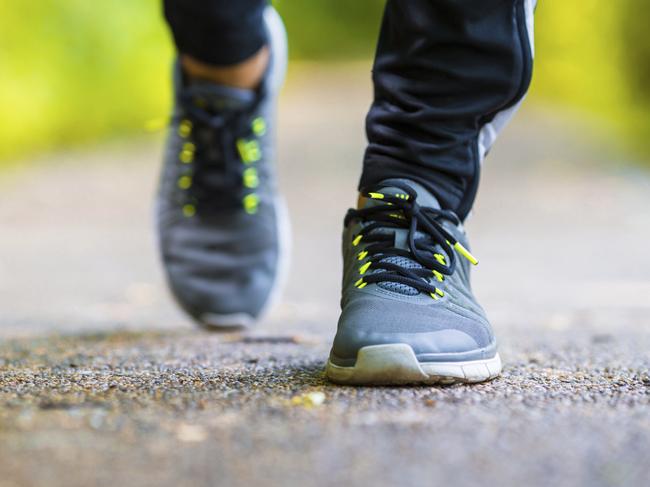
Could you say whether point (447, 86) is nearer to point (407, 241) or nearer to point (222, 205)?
point (407, 241)

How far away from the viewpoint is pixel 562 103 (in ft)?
38.3

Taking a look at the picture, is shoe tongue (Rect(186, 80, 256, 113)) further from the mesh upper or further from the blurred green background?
the blurred green background

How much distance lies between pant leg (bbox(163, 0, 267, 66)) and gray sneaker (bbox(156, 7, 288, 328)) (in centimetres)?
10

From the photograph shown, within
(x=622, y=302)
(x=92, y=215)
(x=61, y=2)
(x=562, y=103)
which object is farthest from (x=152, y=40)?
(x=622, y=302)

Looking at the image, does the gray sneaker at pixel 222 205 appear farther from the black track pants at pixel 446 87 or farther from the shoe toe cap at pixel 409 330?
the shoe toe cap at pixel 409 330

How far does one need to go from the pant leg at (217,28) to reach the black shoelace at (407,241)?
2.17 ft

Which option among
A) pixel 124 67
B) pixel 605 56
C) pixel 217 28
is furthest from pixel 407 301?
pixel 605 56

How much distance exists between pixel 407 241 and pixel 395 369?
0.20 m

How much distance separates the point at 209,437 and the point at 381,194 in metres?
0.48

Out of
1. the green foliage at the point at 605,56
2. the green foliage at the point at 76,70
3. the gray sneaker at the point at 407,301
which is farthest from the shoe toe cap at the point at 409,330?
the green foliage at the point at 605,56

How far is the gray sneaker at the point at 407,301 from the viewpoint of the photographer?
1156mm

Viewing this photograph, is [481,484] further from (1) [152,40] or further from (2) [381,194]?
(1) [152,40]

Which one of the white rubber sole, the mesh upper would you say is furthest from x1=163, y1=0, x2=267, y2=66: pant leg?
the white rubber sole

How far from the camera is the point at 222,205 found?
6.54 feet
